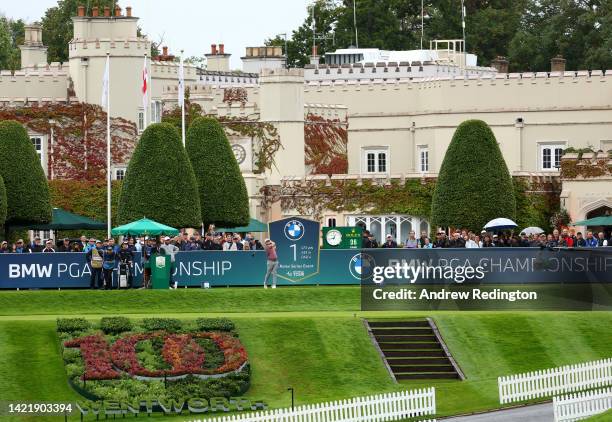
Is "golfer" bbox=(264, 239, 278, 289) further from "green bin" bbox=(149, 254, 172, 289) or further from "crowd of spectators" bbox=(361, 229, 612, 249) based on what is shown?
"crowd of spectators" bbox=(361, 229, 612, 249)

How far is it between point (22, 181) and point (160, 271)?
11709 millimetres

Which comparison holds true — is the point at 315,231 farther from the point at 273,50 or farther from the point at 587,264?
the point at 273,50

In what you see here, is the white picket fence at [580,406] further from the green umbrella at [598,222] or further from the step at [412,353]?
the green umbrella at [598,222]

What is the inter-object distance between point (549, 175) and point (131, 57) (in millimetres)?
19072

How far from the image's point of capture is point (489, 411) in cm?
5366

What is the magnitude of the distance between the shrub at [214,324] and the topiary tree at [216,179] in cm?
2009

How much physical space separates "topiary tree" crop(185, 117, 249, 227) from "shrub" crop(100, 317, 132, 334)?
66.6ft

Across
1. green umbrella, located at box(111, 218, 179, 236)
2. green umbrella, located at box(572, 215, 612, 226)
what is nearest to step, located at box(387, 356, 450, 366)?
green umbrella, located at box(111, 218, 179, 236)

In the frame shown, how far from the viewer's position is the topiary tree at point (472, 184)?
3199 inches

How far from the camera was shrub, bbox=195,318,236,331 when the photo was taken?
5934 cm

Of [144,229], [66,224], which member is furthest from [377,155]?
[144,229]

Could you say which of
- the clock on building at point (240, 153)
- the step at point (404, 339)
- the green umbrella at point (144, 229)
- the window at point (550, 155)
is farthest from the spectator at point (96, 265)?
the window at point (550, 155)

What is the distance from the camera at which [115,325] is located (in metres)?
59.1

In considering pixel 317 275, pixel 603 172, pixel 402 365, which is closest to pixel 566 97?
pixel 603 172
